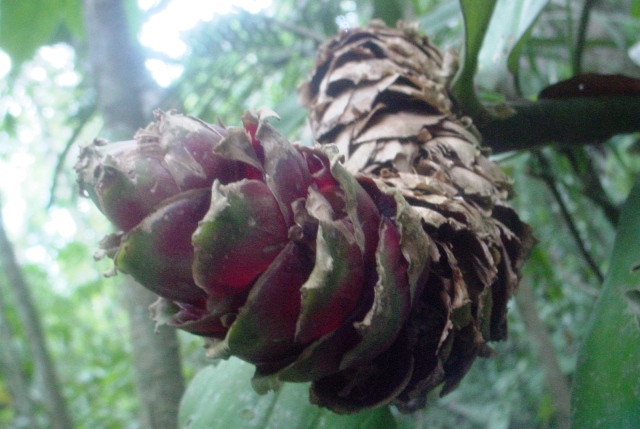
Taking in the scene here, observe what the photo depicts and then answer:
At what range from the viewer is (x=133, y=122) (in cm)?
72

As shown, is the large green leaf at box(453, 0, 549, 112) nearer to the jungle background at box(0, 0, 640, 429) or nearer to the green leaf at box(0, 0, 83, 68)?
the jungle background at box(0, 0, 640, 429)

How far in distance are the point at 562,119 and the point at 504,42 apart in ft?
0.29

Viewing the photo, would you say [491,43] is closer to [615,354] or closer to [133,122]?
[615,354]

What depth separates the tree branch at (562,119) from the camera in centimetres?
43

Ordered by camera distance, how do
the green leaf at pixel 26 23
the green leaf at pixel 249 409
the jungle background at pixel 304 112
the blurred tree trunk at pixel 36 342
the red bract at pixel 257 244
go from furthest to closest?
the blurred tree trunk at pixel 36 342 < the green leaf at pixel 26 23 < the jungle background at pixel 304 112 < the green leaf at pixel 249 409 < the red bract at pixel 257 244

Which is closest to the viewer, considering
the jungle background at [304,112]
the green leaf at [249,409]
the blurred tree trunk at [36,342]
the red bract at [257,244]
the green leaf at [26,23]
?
the red bract at [257,244]

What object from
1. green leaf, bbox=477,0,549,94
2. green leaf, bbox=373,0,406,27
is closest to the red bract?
green leaf, bbox=477,0,549,94

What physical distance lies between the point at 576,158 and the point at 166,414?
22.9 inches

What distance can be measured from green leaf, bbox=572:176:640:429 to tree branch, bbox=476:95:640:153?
3.6 inches

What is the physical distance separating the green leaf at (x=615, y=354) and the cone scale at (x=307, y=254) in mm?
62

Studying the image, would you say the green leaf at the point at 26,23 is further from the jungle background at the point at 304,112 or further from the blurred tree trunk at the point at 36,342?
the blurred tree trunk at the point at 36,342

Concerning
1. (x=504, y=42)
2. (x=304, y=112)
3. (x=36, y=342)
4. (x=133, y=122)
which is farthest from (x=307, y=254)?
(x=36, y=342)

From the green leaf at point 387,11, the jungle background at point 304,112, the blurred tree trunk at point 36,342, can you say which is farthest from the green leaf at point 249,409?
the blurred tree trunk at point 36,342

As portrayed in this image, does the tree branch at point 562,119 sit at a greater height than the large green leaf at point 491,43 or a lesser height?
lesser
